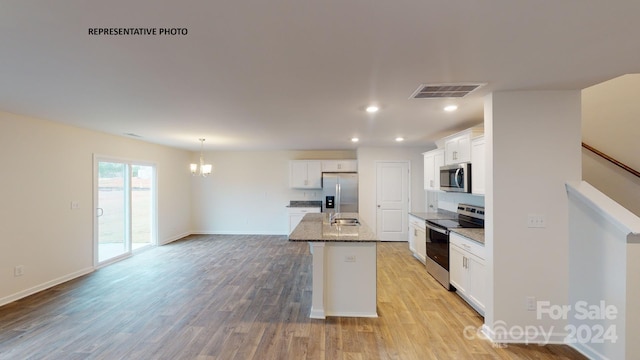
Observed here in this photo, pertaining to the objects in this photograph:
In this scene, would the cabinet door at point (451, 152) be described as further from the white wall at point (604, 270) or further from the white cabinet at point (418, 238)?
the white wall at point (604, 270)

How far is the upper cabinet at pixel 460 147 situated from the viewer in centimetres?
369

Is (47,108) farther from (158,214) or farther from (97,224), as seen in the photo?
(158,214)

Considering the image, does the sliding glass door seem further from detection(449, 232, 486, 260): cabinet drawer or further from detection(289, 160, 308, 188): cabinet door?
detection(449, 232, 486, 260): cabinet drawer

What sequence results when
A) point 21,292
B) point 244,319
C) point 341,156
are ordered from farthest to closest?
point 341,156 < point 21,292 < point 244,319

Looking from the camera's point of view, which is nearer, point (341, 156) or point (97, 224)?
point (97, 224)

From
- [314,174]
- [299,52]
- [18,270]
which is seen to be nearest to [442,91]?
[299,52]

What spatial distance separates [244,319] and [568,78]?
12.8 ft

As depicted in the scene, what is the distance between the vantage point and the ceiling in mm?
1399

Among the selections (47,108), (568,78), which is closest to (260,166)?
(47,108)

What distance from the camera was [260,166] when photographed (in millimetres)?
7801

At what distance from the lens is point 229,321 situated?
120 inches

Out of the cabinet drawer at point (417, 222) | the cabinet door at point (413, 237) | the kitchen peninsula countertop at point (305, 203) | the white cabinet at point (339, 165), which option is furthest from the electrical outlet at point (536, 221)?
the kitchen peninsula countertop at point (305, 203)

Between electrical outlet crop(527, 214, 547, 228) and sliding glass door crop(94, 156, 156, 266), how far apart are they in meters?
6.36

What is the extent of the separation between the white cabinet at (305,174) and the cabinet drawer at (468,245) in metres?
4.14
